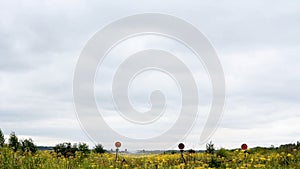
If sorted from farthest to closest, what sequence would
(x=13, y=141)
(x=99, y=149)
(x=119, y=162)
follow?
1. (x=99, y=149)
2. (x=13, y=141)
3. (x=119, y=162)

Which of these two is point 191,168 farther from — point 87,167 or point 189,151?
point 189,151

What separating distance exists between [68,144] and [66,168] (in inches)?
247

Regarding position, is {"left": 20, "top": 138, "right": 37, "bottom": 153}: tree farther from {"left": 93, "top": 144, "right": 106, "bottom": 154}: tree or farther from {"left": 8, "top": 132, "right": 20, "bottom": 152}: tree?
{"left": 93, "top": 144, "right": 106, "bottom": 154}: tree

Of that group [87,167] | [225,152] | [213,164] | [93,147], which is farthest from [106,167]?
[93,147]

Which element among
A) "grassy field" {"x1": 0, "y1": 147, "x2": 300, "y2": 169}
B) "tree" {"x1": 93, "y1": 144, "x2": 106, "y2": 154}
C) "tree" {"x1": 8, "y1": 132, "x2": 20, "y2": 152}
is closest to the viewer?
"grassy field" {"x1": 0, "y1": 147, "x2": 300, "y2": 169}

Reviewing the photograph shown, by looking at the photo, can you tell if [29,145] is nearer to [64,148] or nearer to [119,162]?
[64,148]

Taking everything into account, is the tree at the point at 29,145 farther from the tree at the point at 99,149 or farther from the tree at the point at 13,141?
the tree at the point at 99,149

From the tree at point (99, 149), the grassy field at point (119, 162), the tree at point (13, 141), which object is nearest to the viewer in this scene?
the grassy field at point (119, 162)

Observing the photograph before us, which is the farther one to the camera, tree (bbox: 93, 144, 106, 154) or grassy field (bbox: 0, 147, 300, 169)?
tree (bbox: 93, 144, 106, 154)

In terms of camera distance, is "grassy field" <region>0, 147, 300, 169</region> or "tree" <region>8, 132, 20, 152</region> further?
"tree" <region>8, 132, 20, 152</region>

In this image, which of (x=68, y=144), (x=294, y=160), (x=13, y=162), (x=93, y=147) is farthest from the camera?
(x=93, y=147)

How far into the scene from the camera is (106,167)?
11.2 meters

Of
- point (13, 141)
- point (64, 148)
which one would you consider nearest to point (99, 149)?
point (64, 148)

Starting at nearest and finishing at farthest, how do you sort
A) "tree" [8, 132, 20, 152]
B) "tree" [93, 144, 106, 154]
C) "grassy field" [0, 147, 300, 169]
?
1. "grassy field" [0, 147, 300, 169]
2. "tree" [8, 132, 20, 152]
3. "tree" [93, 144, 106, 154]
